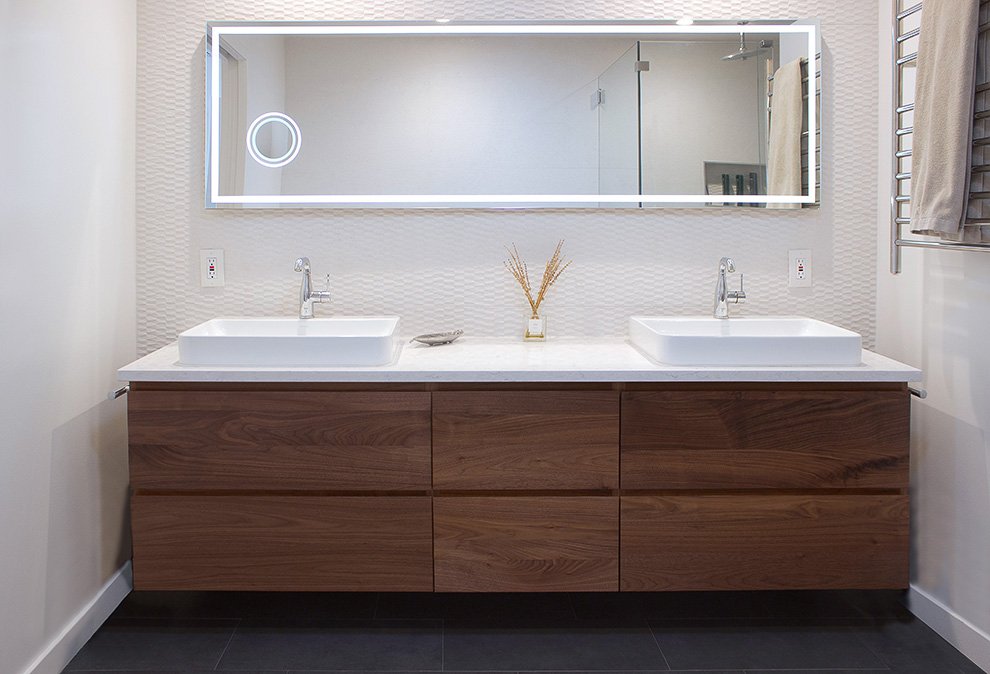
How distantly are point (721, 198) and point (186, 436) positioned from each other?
1.69 meters

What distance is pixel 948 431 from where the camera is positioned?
2150 millimetres

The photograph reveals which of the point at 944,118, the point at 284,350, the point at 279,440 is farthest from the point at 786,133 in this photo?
the point at 279,440

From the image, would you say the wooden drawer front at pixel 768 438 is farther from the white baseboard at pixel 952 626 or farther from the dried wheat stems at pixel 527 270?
the dried wheat stems at pixel 527 270

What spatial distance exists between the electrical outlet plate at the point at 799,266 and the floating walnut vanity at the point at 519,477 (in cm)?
53

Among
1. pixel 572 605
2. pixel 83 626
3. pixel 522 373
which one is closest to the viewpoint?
pixel 522 373

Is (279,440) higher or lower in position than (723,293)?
lower

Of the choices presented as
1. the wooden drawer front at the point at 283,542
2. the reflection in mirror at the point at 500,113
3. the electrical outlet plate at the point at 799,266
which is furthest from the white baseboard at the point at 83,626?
the electrical outlet plate at the point at 799,266

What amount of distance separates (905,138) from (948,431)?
83 cm

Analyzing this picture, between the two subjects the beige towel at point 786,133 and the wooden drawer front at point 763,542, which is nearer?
the wooden drawer front at point 763,542

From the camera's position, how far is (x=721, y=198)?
250 centimetres

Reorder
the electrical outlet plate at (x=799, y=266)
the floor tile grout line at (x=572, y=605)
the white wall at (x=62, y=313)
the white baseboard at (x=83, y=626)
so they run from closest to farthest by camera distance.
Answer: the white wall at (x=62, y=313)
the white baseboard at (x=83, y=626)
the floor tile grout line at (x=572, y=605)
the electrical outlet plate at (x=799, y=266)

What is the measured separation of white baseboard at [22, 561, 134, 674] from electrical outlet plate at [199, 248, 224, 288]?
882 mm

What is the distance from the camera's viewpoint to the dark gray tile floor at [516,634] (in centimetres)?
201

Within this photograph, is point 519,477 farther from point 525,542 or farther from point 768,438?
point 768,438
